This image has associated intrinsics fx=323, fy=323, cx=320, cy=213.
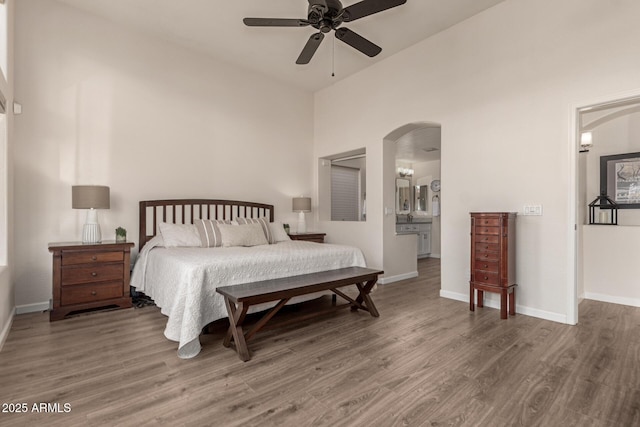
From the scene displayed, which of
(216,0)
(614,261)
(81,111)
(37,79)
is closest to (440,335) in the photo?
(614,261)

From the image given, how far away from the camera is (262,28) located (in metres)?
4.12

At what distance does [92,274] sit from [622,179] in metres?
6.36

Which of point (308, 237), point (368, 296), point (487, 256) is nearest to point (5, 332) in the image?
point (368, 296)

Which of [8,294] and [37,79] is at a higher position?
[37,79]

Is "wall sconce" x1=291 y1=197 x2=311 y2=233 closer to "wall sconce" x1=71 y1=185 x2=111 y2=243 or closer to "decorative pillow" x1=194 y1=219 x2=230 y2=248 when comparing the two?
"decorative pillow" x1=194 y1=219 x2=230 y2=248

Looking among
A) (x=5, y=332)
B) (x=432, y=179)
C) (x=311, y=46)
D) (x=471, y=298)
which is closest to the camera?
(x=5, y=332)

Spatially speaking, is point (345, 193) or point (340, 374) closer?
point (340, 374)

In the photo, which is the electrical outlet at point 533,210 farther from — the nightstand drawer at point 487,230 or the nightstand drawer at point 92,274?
the nightstand drawer at point 92,274

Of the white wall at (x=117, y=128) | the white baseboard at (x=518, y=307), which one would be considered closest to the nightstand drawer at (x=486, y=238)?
the white baseboard at (x=518, y=307)

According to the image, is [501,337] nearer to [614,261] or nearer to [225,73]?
[614,261]

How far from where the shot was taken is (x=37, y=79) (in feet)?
11.8

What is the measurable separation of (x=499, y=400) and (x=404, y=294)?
2456 mm

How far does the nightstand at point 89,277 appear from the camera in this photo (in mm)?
3227

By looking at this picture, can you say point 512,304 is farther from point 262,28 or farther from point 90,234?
point 90,234
